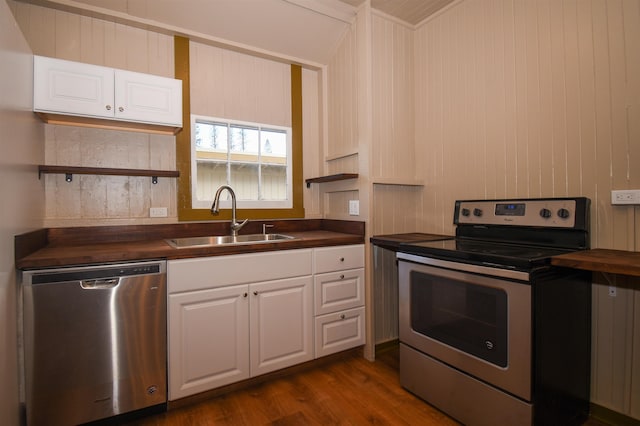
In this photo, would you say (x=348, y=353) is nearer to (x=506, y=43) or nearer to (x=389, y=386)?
(x=389, y=386)

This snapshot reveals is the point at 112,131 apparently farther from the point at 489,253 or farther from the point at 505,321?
the point at 505,321

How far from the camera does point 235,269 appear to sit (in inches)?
74.4

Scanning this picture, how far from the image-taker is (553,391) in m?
1.43

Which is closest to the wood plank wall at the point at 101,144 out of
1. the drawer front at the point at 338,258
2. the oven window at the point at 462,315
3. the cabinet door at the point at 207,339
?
the cabinet door at the point at 207,339

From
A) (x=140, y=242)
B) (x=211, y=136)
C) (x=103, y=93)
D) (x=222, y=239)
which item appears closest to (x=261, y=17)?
(x=211, y=136)

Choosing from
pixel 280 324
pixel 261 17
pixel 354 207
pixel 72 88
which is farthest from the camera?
pixel 354 207

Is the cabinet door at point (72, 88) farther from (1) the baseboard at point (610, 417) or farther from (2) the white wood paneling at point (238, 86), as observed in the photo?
(1) the baseboard at point (610, 417)

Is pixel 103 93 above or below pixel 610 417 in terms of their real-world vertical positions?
above

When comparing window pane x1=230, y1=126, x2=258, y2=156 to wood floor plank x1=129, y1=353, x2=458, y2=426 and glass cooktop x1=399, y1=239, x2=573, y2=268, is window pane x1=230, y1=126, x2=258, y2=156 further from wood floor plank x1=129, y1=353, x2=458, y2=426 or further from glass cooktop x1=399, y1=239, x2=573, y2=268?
wood floor plank x1=129, y1=353, x2=458, y2=426

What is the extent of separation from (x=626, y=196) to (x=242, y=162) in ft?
8.00

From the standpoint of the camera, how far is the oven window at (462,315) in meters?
1.45

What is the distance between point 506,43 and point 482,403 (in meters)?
Answer: 2.13

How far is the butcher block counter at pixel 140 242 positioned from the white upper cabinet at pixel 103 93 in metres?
0.71

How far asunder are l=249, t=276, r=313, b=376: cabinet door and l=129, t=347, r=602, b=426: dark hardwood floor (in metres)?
0.14
